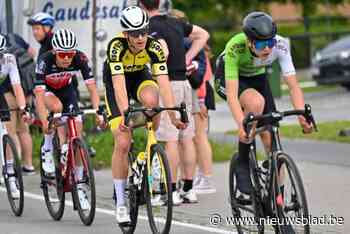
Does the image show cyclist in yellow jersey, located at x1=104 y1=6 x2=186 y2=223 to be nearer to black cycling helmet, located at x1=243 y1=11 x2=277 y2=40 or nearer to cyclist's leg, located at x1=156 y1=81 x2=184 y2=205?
black cycling helmet, located at x1=243 y1=11 x2=277 y2=40

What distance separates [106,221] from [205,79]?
2.17 metres

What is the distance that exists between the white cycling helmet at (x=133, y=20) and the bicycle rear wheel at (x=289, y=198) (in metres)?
1.76

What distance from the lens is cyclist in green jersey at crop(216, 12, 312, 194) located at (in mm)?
9062

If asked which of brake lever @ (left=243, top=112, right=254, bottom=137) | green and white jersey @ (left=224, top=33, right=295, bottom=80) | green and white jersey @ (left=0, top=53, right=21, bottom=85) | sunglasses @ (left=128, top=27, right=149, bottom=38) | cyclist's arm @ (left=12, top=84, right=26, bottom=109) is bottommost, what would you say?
cyclist's arm @ (left=12, top=84, right=26, bottom=109)

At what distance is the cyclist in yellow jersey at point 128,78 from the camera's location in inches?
388

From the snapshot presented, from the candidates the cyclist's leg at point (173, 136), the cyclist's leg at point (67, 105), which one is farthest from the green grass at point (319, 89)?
the cyclist's leg at point (67, 105)

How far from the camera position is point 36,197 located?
12820mm

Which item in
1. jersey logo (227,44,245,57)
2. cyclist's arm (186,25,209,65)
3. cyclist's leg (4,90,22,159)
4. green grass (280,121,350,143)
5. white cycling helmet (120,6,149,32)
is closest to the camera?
jersey logo (227,44,245,57)

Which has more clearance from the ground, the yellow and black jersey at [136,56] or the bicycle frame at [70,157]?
the yellow and black jersey at [136,56]

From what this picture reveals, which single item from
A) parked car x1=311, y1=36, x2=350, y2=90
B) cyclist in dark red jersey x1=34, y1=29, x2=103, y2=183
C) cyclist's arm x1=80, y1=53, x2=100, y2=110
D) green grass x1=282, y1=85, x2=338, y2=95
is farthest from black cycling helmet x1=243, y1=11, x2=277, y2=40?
green grass x1=282, y1=85, x2=338, y2=95

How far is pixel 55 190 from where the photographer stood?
11.6 m

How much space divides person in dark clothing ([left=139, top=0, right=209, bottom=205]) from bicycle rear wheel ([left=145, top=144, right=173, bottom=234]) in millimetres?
1764

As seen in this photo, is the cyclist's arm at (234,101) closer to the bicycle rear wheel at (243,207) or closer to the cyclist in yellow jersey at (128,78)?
the bicycle rear wheel at (243,207)

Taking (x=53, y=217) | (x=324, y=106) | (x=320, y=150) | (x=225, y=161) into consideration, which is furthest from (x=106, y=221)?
(x=324, y=106)
